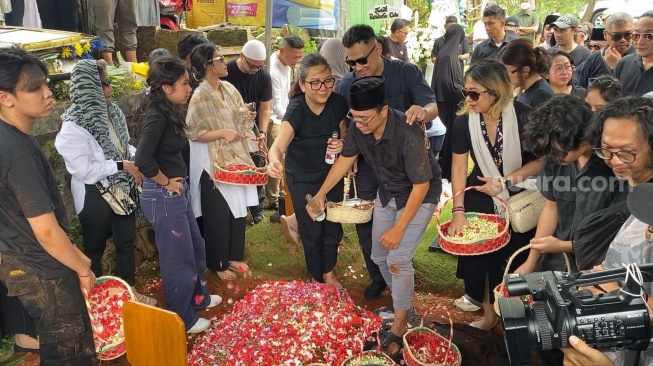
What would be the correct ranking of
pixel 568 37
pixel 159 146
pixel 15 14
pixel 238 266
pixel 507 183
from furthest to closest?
1. pixel 568 37
2. pixel 15 14
3. pixel 238 266
4. pixel 159 146
5. pixel 507 183

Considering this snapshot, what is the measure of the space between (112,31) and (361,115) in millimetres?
4752

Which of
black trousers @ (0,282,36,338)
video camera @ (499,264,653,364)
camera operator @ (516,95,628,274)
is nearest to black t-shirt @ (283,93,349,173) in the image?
camera operator @ (516,95,628,274)

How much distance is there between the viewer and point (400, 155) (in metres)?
3.73

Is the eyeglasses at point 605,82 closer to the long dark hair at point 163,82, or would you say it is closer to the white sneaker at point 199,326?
the long dark hair at point 163,82

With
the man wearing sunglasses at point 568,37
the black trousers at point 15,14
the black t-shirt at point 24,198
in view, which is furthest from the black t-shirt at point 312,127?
the black trousers at point 15,14

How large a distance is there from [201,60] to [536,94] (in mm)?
2785

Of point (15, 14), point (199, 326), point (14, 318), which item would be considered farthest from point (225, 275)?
point (15, 14)

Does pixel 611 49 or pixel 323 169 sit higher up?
pixel 611 49

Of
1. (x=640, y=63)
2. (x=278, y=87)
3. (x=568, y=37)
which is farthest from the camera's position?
(x=568, y=37)

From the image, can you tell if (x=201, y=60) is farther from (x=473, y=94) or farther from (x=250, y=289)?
(x=473, y=94)

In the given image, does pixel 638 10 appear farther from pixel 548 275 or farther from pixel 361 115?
pixel 548 275

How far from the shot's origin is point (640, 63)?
499 cm

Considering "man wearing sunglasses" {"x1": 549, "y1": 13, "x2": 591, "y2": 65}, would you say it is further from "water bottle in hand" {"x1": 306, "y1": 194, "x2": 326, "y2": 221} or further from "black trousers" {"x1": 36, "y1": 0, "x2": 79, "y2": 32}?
"black trousers" {"x1": 36, "y1": 0, "x2": 79, "y2": 32}

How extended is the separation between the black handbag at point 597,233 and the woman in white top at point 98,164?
3125 mm
